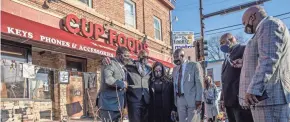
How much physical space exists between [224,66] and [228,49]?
0.86 ft

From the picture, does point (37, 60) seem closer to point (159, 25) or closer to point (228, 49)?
point (228, 49)

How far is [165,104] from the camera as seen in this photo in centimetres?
515

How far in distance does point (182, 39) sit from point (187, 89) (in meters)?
15.4

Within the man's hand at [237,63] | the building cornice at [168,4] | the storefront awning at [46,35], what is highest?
the building cornice at [168,4]

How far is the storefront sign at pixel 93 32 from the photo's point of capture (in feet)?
32.3

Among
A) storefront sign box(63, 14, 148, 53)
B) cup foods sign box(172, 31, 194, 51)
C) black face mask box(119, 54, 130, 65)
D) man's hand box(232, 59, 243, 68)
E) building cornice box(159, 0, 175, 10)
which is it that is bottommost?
man's hand box(232, 59, 243, 68)

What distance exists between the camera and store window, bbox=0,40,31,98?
26.3 feet

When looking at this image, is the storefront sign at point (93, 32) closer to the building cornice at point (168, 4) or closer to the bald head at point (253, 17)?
the building cornice at point (168, 4)

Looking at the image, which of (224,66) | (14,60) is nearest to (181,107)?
(224,66)

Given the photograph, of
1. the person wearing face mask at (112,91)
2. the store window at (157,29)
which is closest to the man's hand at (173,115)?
the person wearing face mask at (112,91)

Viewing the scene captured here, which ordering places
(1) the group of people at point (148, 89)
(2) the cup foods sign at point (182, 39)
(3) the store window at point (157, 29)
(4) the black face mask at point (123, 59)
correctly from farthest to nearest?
1. (2) the cup foods sign at point (182, 39)
2. (3) the store window at point (157, 29)
3. (4) the black face mask at point (123, 59)
4. (1) the group of people at point (148, 89)

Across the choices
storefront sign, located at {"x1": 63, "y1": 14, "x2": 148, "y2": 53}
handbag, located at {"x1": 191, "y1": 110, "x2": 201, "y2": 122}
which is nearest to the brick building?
storefront sign, located at {"x1": 63, "y1": 14, "x2": 148, "y2": 53}

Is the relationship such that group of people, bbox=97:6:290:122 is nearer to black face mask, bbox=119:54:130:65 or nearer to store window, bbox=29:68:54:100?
black face mask, bbox=119:54:130:65

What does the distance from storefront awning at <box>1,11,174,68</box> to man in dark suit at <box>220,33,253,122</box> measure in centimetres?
497
